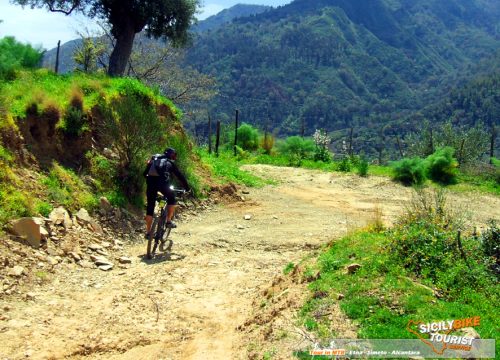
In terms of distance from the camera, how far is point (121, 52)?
15.9 metres

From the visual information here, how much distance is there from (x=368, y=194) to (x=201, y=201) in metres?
7.08

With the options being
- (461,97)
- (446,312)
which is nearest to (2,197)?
(446,312)

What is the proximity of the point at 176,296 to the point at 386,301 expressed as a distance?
290 centimetres

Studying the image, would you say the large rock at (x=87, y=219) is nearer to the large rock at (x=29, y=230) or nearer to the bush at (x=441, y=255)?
the large rock at (x=29, y=230)

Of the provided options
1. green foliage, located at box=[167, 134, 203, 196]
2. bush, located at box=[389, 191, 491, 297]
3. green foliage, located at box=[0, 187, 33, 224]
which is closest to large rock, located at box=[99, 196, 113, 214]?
green foliage, located at box=[0, 187, 33, 224]

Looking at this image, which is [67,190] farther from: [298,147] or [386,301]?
[298,147]

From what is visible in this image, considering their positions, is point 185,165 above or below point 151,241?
above

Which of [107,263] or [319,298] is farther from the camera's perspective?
[107,263]

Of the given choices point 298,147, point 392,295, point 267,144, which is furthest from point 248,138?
point 392,295

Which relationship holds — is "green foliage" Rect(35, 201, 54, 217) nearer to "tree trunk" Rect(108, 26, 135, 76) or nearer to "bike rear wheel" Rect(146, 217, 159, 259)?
"bike rear wheel" Rect(146, 217, 159, 259)

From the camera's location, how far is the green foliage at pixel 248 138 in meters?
26.3

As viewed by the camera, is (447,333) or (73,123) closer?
(447,333)

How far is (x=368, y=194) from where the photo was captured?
Answer: 52.8ft

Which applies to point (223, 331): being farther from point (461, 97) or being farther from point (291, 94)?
point (291, 94)
